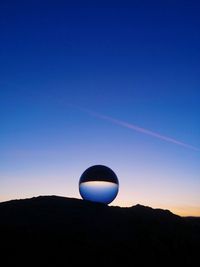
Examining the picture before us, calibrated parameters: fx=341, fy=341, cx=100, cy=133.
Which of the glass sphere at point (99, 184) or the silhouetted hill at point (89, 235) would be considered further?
the glass sphere at point (99, 184)

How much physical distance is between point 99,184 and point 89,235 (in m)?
3.94

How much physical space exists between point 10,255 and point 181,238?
28.2 feet

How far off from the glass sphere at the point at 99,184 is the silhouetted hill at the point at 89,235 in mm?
480

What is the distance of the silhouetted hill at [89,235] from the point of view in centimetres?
1355

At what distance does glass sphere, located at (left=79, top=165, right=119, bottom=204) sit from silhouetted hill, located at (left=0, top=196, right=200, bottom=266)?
48 centimetres

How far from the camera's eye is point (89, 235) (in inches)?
606

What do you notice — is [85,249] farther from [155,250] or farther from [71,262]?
[155,250]

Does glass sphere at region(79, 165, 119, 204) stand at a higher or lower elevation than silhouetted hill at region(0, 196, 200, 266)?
higher

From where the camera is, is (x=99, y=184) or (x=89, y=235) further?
(x=99, y=184)

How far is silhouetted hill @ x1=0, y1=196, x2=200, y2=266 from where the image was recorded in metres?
13.5

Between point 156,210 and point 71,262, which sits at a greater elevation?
point 156,210

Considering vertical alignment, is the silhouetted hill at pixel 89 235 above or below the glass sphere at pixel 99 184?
below

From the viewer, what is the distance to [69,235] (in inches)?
597

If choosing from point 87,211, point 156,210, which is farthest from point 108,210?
point 156,210
